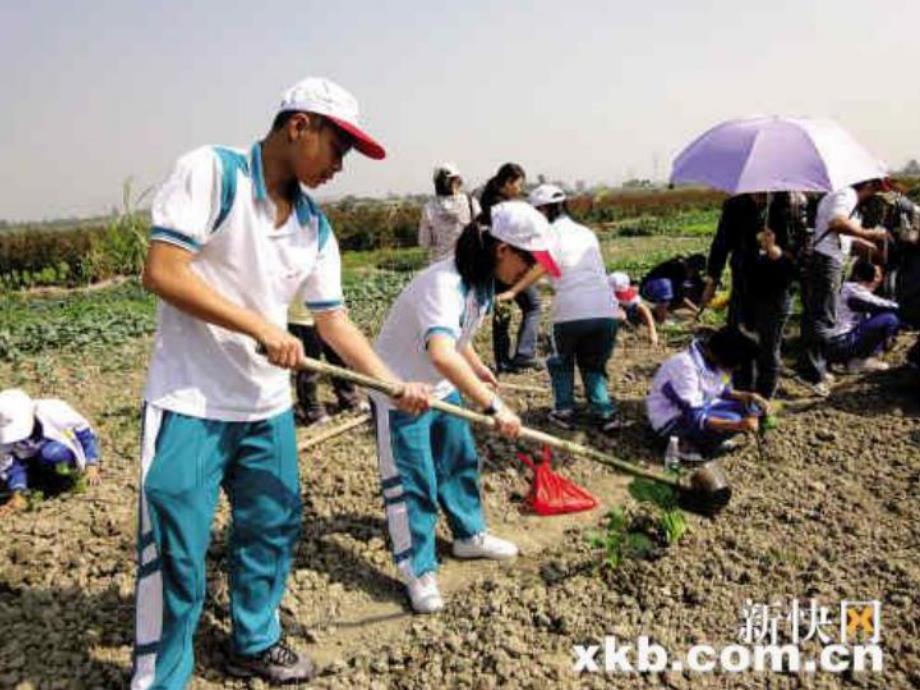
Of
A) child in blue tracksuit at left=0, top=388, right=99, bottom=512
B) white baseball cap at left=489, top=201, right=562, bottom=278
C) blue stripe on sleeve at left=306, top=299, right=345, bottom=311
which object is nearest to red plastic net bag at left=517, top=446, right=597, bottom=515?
white baseball cap at left=489, top=201, right=562, bottom=278

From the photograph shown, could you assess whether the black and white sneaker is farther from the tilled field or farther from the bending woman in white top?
the bending woman in white top

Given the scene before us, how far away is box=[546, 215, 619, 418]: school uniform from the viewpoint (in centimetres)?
431

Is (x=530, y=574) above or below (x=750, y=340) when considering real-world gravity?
below

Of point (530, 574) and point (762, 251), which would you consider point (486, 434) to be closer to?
point (530, 574)

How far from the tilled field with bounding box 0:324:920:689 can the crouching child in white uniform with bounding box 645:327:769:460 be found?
205mm

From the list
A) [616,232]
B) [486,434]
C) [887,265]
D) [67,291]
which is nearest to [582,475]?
[486,434]

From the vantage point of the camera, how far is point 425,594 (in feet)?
9.47

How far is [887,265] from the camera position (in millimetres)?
5926

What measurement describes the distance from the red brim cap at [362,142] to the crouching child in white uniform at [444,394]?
2.01ft

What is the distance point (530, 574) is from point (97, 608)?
170cm

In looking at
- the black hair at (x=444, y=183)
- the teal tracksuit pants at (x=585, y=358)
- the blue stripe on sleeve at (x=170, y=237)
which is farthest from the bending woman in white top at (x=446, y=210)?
the blue stripe on sleeve at (x=170, y=237)

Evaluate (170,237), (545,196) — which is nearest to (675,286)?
(545,196)

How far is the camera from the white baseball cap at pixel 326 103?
76.9 inches

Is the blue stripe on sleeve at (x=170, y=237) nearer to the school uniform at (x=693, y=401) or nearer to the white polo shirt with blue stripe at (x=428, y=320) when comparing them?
the white polo shirt with blue stripe at (x=428, y=320)
